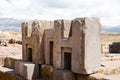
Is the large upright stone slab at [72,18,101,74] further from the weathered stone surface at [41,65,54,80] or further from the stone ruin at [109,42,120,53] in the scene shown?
the stone ruin at [109,42,120,53]

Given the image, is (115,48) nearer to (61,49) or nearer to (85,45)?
(61,49)

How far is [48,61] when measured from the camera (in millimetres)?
9680

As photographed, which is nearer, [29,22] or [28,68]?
[28,68]

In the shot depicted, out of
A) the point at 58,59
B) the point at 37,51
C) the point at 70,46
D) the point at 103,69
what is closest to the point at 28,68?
the point at 37,51

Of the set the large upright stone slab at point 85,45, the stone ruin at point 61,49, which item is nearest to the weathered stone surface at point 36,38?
the stone ruin at point 61,49

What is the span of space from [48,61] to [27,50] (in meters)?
1.55

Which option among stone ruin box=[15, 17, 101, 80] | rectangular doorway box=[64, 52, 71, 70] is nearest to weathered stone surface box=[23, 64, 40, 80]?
stone ruin box=[15, 17, 101, 80]

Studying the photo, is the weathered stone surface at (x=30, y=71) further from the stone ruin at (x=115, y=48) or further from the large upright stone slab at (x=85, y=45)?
the stone ruin at (x=115, y=48)

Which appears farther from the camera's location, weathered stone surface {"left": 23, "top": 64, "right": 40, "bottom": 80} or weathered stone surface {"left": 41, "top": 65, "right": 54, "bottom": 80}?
weathered stone surface {"left": 23, "top": 64, "right": 40, "bottom": 80}

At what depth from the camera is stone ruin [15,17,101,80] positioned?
7797 millimetres

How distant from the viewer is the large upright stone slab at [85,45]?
772 cm

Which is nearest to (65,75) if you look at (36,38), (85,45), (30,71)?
(85,45)

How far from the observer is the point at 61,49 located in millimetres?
8750

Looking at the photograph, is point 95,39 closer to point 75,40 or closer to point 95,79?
point 75,40
